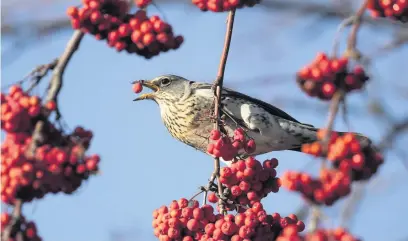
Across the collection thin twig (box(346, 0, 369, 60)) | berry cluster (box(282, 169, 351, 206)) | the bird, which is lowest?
berry cluster (box(282, 169, 351, 206))

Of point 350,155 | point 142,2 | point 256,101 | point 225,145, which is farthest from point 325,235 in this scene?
point 256,101

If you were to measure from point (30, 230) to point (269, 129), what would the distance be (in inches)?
133

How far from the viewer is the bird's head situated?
524 centimetres

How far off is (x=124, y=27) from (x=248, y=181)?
1.21 m

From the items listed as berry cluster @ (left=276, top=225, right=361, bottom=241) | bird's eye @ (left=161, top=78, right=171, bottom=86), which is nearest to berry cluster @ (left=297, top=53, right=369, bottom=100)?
berry cluster @ (left=276, top=225, right=361, bottom=241)

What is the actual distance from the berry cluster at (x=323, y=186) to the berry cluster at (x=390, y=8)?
748 mm

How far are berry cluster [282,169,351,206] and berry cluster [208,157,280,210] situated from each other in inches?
63.0

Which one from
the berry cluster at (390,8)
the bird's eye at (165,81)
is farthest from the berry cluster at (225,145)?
the bird's eye at (165,81)

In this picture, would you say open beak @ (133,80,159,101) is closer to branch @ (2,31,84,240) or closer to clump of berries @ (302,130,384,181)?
branch @ (2,31,84,240)

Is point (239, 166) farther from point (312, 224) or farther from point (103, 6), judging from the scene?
point (312, 224)

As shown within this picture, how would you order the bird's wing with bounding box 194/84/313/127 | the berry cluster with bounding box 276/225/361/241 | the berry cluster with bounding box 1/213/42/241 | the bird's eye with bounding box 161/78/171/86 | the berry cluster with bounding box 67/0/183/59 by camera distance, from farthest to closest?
the bird's eye with bounding box 161/78/171/86 < the bird's wing with bounding box 194/84/313/127 < the berry cluster with bounding box 67/0/183/59 < the berry cluster with bounding box 1/213/42/241 < the berry cluster with bounding box 276/225/361/241

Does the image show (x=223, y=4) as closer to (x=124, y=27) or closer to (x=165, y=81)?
(x=124, y=27)

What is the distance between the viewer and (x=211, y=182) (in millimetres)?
3195

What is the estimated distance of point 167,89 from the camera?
535cm
